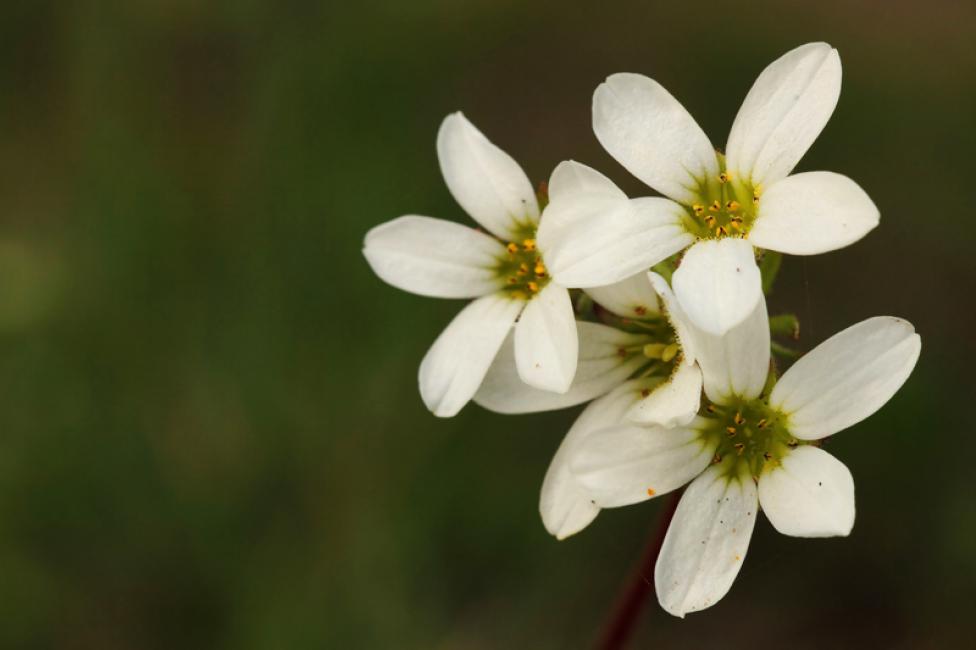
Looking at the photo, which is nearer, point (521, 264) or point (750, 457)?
point (750, 457)

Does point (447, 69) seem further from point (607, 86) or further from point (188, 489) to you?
point (607, 86)

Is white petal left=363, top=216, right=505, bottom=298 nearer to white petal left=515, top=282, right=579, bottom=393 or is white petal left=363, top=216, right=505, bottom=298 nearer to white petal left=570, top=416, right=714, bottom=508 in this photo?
white petal left=515, top=282, right=579, bottom=393

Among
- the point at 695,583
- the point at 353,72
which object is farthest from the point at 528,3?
the point at 695,583

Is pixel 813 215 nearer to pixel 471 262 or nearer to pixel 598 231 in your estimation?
pixel 598 231

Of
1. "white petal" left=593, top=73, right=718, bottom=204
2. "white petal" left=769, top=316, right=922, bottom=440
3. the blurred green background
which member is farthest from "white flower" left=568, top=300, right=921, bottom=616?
the blurred green background

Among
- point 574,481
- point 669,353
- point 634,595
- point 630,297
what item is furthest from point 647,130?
point 634,595

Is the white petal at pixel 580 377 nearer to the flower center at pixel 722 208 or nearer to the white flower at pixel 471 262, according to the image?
the white flower at pixel 471 262
